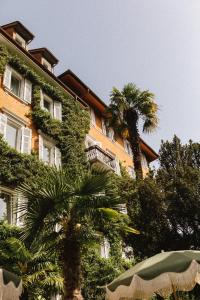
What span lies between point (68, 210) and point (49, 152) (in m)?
9.99

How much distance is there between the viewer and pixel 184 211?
18.5m

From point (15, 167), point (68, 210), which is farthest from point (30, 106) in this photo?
point (68, 210)

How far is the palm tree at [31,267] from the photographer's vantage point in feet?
31.1

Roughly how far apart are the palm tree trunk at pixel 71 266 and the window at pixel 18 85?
37.2 ft

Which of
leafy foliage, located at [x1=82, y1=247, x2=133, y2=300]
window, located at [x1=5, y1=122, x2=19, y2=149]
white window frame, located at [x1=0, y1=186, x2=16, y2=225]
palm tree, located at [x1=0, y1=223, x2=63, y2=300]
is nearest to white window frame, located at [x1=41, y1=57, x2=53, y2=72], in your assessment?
window, located at [x1=5, y1=122, x2=19, y2=149]

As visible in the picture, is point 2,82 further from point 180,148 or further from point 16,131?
point 180,148

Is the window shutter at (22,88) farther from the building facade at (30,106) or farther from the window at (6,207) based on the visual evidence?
the window at (6,207)

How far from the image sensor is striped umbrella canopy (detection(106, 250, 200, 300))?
6184 mm

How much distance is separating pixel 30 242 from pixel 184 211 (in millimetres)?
11237

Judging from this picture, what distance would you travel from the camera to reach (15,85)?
19.4 metres

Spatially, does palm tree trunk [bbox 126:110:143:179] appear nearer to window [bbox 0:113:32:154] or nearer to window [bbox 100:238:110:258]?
window [bbox 100:238:110:258]

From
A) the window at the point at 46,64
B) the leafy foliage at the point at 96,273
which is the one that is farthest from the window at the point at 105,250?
the window at the point at 46,64

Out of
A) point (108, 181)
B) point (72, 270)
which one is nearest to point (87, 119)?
point (108, 181)

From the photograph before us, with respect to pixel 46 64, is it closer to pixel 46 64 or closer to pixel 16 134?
pixel 46 64
